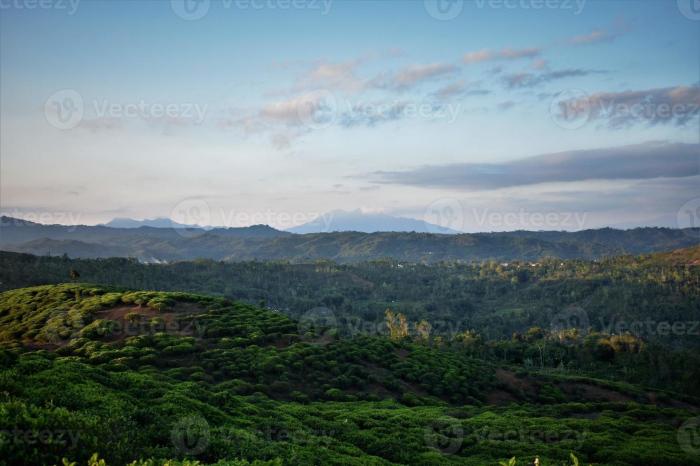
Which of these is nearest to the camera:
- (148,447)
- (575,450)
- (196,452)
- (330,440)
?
(148,447)

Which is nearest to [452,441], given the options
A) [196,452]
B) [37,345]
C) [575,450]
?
[575,450]

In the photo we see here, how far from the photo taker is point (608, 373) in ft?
320

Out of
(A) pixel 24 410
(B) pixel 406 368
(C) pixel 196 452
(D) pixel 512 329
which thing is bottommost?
(D) pixel 512 329

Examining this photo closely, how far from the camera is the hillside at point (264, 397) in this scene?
45.0 ft

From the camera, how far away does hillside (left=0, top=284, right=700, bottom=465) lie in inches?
539

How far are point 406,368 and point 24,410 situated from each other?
41246 millimetres

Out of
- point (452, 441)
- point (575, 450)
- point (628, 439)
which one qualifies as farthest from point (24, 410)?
point (628, 439)

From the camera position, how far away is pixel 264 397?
32219mm

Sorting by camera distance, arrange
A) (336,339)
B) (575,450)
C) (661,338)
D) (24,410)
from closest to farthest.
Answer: (24,410)
(575,450)
(336,339)
(661,338)

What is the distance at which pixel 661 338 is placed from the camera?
17150 cm

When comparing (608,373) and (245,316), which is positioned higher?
(245,316)

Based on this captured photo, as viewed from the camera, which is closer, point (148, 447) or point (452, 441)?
point (148, 447)

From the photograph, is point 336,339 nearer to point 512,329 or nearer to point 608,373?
point 608,373

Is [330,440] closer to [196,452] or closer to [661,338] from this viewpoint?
[196,452]
